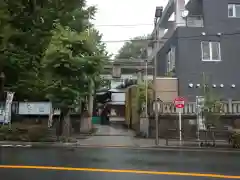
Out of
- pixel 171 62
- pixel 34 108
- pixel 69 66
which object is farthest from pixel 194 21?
pixel 34 108

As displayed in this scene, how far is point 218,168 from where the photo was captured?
34.5 feet

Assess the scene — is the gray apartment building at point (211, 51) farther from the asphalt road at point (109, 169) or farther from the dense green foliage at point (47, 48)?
the asphalt road at point (109, 169)

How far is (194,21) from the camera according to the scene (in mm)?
26281

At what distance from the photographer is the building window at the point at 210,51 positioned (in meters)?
25.7

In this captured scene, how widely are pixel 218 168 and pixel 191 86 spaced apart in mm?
15321

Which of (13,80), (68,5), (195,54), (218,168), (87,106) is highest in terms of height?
(68,5)

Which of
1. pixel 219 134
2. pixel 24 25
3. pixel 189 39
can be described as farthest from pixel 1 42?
pixel 219 134

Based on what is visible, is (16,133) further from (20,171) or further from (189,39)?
(189,39)

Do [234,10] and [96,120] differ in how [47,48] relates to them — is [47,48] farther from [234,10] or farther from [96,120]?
[96,120]

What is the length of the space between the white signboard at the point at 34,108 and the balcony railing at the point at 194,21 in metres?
11.9

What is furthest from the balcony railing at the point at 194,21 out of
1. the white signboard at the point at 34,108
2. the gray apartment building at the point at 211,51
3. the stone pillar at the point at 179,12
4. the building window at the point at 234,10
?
the white signboard at the point at 34,108

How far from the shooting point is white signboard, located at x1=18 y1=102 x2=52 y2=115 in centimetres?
2434

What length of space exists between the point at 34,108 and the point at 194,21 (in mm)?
13361

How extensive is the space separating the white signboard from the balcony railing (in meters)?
11.9
